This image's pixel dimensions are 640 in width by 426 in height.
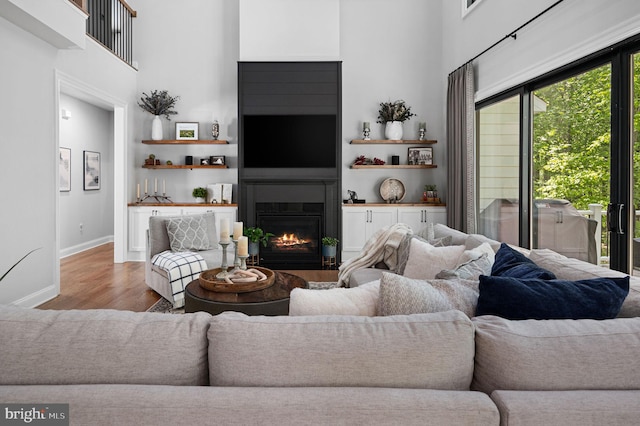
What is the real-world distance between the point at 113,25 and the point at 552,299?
259 inches

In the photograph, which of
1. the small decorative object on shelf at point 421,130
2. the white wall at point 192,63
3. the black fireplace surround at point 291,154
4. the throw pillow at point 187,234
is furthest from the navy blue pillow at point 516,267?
the white wall at point 192,63

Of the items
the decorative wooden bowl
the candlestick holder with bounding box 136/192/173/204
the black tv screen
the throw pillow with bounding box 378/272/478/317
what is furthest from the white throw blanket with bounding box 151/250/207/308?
the throw pillow with bounding box 378/272/478/317

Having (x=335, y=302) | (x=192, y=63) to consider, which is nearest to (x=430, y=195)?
(x=192, y=63)

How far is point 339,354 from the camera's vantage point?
1049mm

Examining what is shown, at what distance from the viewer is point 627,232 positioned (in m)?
3.06

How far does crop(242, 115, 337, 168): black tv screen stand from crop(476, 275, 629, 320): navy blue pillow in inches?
191

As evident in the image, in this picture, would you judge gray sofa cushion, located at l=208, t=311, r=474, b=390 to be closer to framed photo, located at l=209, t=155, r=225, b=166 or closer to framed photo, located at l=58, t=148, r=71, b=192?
framed photo, located at l=209, t=155, r=225, b=166

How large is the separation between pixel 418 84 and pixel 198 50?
3327mm

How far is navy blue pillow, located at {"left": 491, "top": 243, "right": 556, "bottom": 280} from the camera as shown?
169cm

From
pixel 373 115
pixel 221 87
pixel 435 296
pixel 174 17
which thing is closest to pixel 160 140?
pixel 221 87

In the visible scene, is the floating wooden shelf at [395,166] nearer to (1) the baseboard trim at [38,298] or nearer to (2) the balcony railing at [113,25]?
(2) the balcony railing at [113,25]

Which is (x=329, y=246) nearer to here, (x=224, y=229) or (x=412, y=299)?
(x=224, y=229)

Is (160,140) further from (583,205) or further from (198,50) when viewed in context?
(583,205)

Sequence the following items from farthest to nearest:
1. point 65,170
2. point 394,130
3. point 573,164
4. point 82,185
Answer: point 82,185 → point 65,170 → point 394,130 → point 573,164
